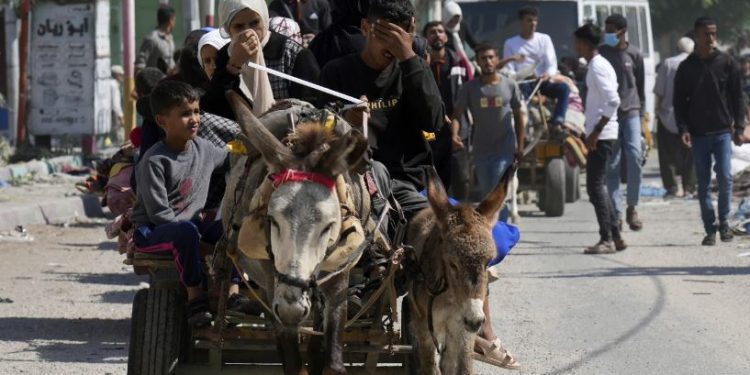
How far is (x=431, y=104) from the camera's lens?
7.41 metres

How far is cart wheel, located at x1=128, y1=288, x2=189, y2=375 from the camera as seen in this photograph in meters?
7.08

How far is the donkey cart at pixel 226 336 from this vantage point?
681 centimetres

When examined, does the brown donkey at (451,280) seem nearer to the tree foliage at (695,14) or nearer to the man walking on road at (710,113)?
the man walking on road at (710,113)

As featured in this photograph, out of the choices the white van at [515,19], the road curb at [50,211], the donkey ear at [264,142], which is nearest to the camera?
the donkey ear at [264,142]

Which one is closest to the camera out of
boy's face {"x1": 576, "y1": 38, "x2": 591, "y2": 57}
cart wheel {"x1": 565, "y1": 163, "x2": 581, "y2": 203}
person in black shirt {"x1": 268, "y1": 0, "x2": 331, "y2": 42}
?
person in black shirt {"x1": 268, "y1": 0, "x2": 331, "y2": 42}

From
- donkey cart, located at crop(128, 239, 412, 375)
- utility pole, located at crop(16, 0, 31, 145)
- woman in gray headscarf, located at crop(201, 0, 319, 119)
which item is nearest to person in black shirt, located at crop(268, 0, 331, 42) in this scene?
woman in gray headscarf, located at crop(201, 0, 319, 119)

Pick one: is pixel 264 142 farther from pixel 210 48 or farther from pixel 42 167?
pixel 42 167

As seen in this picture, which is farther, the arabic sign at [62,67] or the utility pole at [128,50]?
the arabic sign at [62,67]

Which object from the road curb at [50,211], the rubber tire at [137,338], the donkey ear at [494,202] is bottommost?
the road curb at [50,211]

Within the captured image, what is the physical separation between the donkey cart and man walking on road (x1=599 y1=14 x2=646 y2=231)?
8748mm

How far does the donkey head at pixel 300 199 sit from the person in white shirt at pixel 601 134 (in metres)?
9.07

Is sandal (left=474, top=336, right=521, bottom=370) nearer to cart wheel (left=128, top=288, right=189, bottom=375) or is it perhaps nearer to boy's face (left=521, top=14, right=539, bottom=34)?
cart wheel (left=128, top=288, right=189, bottom=375)

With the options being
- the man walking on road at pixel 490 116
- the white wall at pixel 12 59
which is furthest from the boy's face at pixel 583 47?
the white wall at pixel 12 59

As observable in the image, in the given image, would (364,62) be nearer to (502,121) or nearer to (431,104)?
(431,104)
